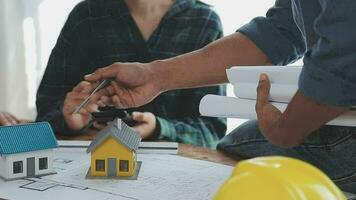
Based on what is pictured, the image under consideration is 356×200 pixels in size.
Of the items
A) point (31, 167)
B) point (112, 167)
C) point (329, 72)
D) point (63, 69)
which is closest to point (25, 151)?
point (31, 167)

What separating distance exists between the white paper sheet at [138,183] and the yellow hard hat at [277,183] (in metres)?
0.26

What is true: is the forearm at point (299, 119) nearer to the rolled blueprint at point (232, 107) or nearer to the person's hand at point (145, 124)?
the rolled blueprint at point (232, 107)

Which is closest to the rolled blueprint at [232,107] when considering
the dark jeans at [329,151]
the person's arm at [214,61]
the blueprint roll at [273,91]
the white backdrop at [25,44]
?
the blueprint roll at [273,91]

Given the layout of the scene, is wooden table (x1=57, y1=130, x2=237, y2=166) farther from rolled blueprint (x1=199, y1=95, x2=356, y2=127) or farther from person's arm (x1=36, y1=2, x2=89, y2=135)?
person's arm (x1=36, y1=2, x2=89, y2=135)

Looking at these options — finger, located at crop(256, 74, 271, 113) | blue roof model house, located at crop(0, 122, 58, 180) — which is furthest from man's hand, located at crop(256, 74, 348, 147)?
blue roof model house, located at crop(0, 122, 58, 180)

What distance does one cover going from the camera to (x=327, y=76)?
1.76ft

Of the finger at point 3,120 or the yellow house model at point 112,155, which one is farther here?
the finger at point 3,120

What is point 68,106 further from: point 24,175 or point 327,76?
point 327,76

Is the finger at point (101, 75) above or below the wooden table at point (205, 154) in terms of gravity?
above

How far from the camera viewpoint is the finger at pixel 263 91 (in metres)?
0.64

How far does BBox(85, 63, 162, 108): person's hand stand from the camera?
925mm

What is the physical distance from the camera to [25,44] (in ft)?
6.63

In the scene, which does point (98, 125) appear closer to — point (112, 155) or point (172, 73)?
point (172, 73)

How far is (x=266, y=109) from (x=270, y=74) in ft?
0.14
